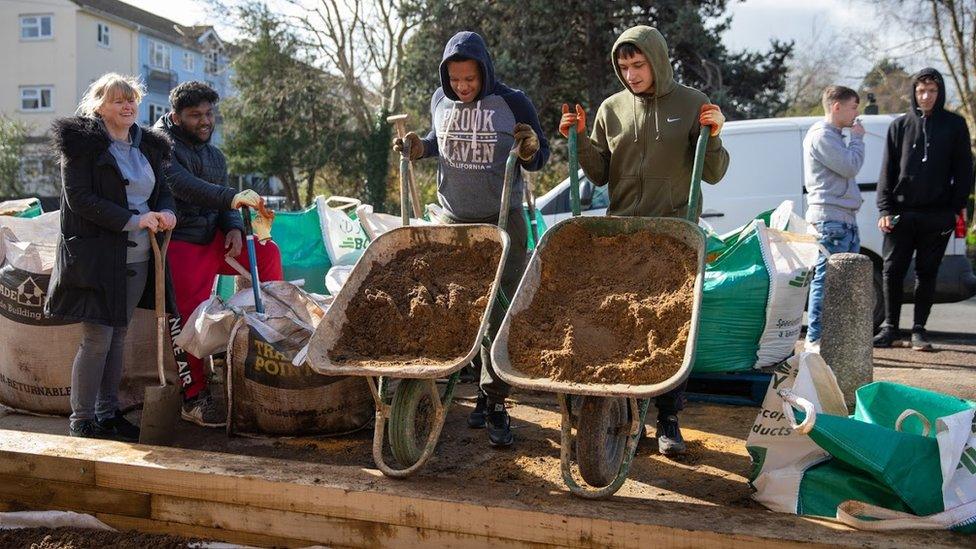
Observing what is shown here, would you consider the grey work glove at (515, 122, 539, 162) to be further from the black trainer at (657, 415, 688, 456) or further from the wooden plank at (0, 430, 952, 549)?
the wooden plank at (0, 430, 952, 549)

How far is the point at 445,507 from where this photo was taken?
118 inches

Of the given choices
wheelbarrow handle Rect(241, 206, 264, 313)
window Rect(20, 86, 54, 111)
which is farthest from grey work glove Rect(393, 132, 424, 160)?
window Rect(20, 86, 54, 111)

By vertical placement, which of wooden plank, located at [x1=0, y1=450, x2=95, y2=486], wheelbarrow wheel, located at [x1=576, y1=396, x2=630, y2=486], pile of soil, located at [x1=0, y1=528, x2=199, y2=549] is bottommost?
pile of soil, located at [x1=0, y1=528, x2=199, y2=549]

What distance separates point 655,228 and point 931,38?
67.5 feet

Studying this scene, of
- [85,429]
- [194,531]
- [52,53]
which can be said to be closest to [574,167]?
[194,531]

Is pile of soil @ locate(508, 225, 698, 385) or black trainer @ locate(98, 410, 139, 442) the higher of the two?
pile of soil @ locate(508, 225, 698, 385)

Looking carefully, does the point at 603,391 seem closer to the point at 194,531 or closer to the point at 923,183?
the point at 194,531

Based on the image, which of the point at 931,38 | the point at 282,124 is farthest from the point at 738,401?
the point at 282,124

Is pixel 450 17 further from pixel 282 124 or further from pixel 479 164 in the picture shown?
pixel 479 164

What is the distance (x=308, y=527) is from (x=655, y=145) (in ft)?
7.15

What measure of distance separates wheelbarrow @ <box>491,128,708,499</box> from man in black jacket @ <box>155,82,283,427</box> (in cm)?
180

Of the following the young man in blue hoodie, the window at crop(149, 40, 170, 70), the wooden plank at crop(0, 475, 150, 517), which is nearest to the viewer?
the wooden plank at crop(0, 475, 150, 517)

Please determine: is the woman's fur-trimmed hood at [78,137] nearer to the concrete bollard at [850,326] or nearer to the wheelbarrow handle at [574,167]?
the wheelbarrow handle at [574,167]

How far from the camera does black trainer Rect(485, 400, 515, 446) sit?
3980mm
